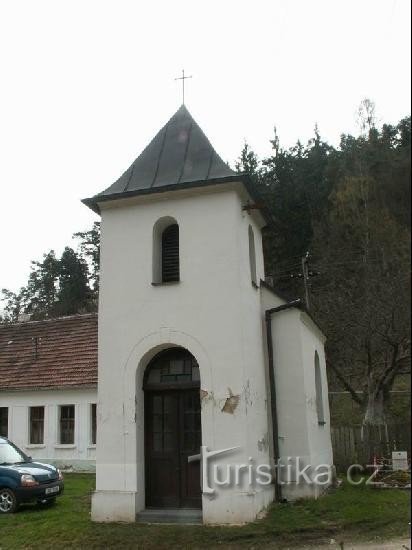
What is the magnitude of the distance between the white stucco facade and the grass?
0.46 meters

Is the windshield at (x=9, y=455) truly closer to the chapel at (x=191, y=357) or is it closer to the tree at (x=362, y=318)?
the chapel at (x=191, y=357)

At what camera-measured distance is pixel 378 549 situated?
28.3 feet

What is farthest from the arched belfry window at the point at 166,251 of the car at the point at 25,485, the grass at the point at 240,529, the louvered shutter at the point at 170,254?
the car at the point at 25,485

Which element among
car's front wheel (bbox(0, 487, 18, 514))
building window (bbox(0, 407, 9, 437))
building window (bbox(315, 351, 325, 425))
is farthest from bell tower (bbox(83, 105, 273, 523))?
building window (bbox(0, 407, 9, 437))

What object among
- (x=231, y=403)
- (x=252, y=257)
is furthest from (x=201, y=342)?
(x=252, y=257)

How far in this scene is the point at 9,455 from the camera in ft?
45.5

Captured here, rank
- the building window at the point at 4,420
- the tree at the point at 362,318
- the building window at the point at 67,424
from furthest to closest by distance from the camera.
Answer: the building window at the point at 4,420
the tree at the point at 362,318
the building window at the point at 67,424

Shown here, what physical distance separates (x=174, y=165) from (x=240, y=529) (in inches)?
293

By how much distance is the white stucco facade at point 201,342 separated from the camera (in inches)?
420

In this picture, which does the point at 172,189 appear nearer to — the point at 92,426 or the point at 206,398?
the point at 206,398

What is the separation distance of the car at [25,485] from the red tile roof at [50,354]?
22.6 feet

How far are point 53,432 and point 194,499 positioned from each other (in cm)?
1106

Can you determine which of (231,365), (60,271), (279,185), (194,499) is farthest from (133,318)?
(60,271)

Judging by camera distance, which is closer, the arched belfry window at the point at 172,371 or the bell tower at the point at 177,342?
the bell tower at the point at 177,342
